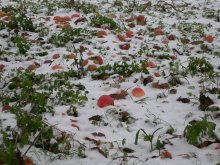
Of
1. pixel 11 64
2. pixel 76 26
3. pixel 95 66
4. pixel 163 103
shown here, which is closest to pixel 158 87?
pixel 163 103

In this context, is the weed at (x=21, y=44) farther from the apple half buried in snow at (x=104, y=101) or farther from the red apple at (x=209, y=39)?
the red apple at (x=209, y=39)

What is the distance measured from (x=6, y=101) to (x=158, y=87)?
2.12 m

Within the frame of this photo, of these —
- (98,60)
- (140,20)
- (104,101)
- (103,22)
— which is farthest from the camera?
(140,20)

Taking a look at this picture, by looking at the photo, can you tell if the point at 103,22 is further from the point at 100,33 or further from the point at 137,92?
the point at 137,92

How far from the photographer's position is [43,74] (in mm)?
5090

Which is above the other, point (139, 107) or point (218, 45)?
point (218, 45)

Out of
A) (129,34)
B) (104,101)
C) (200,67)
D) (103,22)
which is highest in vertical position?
(103,22)

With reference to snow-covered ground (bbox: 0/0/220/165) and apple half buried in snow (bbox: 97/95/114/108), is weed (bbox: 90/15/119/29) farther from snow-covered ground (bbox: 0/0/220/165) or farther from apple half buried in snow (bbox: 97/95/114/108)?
apple half buried in snow (bbox: 97/95/114/108)

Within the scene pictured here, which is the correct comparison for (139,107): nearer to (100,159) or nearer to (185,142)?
(185,142)

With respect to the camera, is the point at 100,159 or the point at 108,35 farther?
the point at 108,35

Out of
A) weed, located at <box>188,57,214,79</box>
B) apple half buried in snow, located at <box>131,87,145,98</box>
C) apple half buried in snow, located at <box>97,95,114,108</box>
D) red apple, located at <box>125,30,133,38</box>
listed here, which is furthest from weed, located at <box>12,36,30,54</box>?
weed, located at <box>188,57,214,79</box>

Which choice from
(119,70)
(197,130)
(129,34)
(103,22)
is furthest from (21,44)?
(197,130)

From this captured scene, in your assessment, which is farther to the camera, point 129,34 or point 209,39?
point 129,34

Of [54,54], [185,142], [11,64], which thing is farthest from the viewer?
[54,54]
